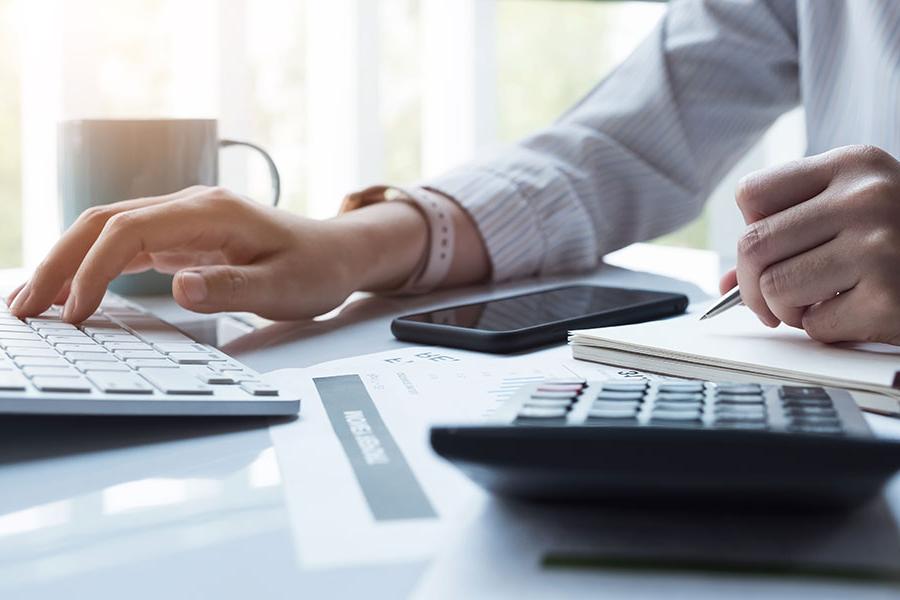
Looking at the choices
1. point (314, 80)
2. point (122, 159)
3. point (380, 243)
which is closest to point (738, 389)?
point (380, 243)

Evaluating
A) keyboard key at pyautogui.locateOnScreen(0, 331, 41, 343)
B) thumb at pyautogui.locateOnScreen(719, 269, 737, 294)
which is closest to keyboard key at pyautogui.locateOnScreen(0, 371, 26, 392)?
keyboard key at pyautogui.locateOnScreen(0, 331, 41, 343)

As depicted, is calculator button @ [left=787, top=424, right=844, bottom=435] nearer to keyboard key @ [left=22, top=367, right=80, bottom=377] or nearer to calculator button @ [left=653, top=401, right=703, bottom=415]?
calculator button @ [left=653, top=401, right=703, bottom=415]

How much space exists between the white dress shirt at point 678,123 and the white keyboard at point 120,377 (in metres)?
0.41

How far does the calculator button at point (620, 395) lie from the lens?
0.37 m

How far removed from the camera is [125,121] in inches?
33.1

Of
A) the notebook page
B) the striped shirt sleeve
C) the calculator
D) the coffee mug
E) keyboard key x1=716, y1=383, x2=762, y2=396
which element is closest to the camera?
the calculator

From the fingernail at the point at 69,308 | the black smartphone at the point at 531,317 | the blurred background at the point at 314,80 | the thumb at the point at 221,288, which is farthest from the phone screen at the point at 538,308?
the blurred background at the point at 314,80

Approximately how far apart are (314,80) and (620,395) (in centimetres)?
170

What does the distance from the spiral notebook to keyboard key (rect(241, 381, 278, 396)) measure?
0.19 metres

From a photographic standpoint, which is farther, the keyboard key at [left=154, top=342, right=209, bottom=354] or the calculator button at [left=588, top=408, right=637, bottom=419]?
the keyboard key at [left=154, top=342, right=209, bottom=354]

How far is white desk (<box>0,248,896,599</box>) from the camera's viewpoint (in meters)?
0.28

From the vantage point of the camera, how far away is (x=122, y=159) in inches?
33.2

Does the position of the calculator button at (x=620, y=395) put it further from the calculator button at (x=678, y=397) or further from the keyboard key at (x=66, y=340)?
the keyboard key at (x=66, y=340)

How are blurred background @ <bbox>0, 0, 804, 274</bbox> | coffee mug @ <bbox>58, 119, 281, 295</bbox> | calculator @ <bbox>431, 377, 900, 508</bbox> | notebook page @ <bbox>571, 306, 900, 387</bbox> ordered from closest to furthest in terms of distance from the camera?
calculator @ <bbox>431, 377, 900, 508</bbox> → notebook page @ <bbox>571, 306, 900, 387</bbox> → coffee mug @ <bbox>58, 119, 281, 295</bbox> → blurred background @ <bbox>0, 0, 804, 274</bbox>
